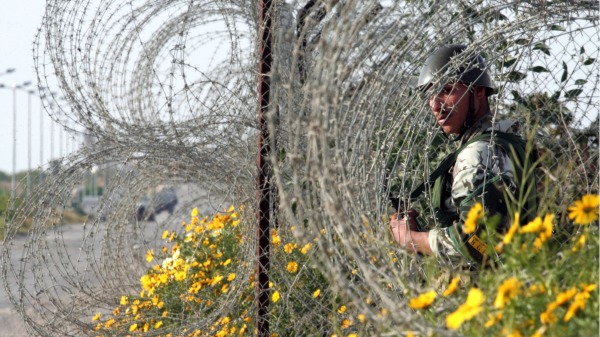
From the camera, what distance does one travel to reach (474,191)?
146 inches

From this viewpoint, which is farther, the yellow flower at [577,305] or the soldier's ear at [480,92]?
the soldier's ear at [480,92]

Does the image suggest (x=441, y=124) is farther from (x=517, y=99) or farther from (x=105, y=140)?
(x=105, y=140)

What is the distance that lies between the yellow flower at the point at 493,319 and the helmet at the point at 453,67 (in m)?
1.96

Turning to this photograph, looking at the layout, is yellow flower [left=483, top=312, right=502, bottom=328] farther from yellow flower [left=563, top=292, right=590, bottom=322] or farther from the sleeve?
the sleeve

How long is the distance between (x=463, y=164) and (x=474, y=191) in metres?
0.17

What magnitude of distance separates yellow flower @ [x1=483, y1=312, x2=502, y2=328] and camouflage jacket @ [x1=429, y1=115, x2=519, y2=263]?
3.72 feet

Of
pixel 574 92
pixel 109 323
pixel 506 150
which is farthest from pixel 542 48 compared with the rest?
pixel 109 323

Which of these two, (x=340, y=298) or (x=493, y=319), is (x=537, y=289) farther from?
(x=340, y=298)

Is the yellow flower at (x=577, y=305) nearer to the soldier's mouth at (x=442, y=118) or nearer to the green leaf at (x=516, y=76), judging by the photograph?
the soldier's mouth at (x=442, y=118)

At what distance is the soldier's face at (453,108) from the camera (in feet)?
13.5

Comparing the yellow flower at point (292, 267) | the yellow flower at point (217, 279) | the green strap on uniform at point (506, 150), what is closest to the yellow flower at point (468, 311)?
the green strap on uniform at point (506, 150)

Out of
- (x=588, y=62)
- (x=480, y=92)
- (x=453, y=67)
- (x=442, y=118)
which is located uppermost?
(x=588, y=62)

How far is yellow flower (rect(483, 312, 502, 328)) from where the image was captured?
7.55ft

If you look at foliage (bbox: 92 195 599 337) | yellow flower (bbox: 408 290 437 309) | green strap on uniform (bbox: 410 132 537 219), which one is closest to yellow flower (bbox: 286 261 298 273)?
foliage (bbox: 92 195 599 337)
